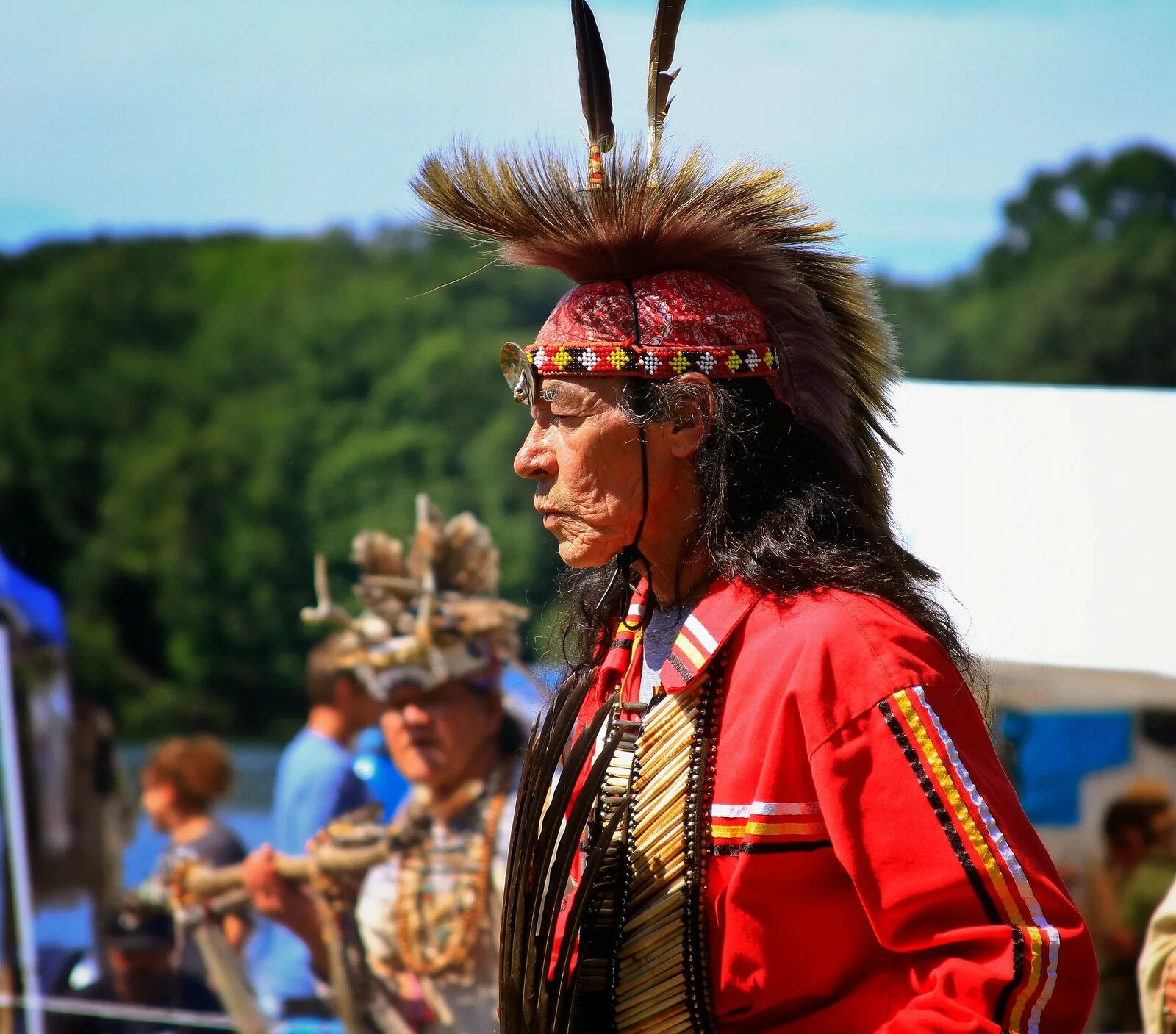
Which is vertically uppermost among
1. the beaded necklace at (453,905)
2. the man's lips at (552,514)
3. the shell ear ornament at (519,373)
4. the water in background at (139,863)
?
the shell ear ornament at (519,373)

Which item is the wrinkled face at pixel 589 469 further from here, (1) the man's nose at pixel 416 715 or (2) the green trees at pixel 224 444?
(2) the green trees at pixel 224 444

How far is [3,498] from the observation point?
16.6 meters

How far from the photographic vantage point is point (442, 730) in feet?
13.8

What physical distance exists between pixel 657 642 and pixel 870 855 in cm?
46

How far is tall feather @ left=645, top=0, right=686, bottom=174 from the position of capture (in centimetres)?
182

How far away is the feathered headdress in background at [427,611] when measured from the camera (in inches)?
166

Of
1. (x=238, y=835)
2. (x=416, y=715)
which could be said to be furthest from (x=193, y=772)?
(x=416, y=715)

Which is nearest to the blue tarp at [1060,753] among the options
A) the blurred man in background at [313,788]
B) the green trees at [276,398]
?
the blurred man in background at [313,788]

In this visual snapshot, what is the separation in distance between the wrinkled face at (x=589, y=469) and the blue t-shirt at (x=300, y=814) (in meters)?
2.94

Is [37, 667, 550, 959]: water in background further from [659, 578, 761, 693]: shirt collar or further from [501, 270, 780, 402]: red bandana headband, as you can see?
[501, 270, 780, 402]: red bandana headband

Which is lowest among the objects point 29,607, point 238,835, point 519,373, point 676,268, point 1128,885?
point 1128,885

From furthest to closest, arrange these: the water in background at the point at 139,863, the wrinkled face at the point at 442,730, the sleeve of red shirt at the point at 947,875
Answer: the water in background at the point at 139,863
the wrinkled face at the point at 442,730
the sleeve of red shirt at the point at 947,875

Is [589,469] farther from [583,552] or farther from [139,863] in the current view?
[139,863]

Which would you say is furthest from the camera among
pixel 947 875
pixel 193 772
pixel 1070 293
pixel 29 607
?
pixel 1070 293
